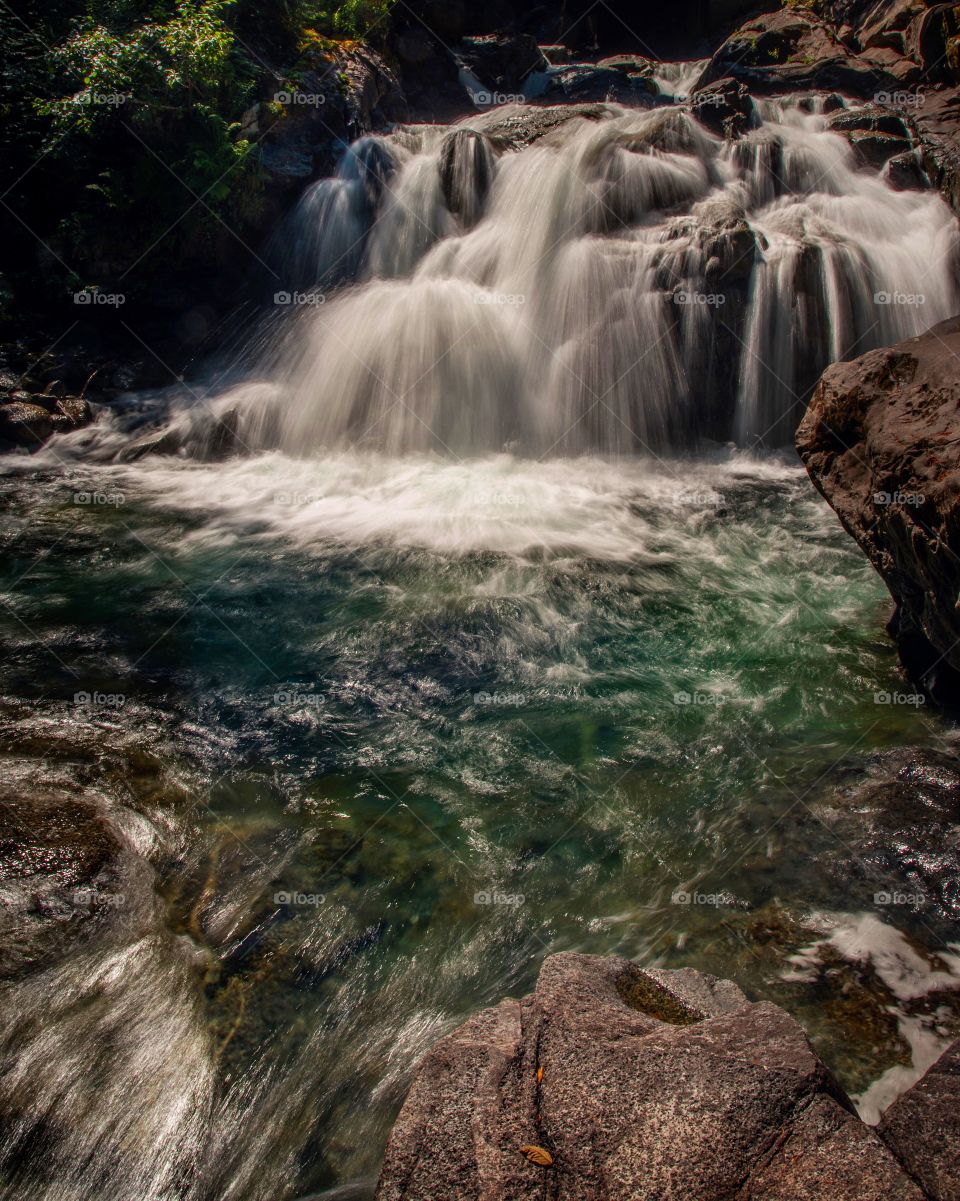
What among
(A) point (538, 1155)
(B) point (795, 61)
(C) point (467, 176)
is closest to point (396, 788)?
(A) point (538, 1155)

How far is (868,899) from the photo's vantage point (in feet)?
12.0

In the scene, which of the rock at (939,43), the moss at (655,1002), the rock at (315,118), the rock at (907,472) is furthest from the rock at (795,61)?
the moss at (655,1002)

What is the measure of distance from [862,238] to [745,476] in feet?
16.9

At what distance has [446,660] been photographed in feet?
20.4

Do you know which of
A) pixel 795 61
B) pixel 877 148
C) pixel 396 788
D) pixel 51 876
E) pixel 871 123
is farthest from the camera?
pixel 795 61

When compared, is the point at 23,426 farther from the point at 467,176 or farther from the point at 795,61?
the point at 795,61

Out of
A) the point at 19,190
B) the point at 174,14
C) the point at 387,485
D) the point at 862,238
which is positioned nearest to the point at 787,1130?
the point at 387,485

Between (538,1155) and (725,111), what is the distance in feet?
54.7

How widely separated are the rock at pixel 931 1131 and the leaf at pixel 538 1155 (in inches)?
36.0

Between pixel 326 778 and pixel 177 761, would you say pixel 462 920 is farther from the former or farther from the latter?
pixel 177 761

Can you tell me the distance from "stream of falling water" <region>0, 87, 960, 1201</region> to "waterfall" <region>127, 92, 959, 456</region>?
65mm

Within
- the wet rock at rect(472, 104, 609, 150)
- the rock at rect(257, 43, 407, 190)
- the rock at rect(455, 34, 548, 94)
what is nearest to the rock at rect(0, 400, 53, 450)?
the rock at rect(257, 43, 407, 190)

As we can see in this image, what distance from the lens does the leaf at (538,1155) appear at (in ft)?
6.41

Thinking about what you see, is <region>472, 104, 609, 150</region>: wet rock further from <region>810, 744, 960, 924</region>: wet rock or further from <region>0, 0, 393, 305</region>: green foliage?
<region>810, 744, 960, 924</region>: wet rock
